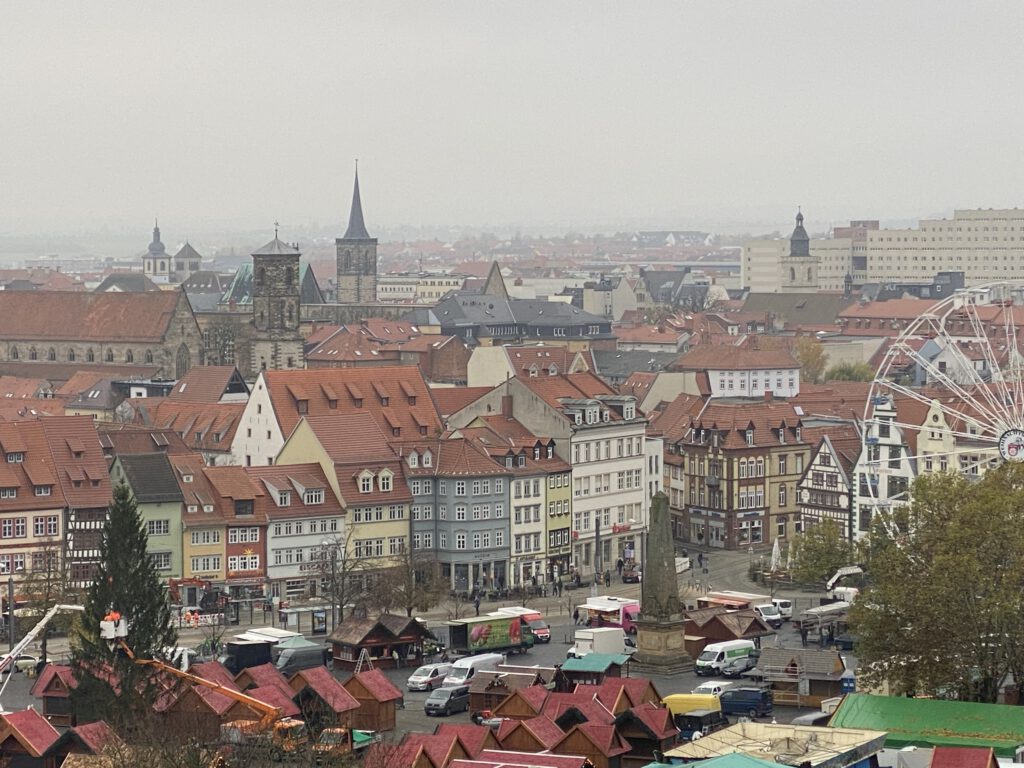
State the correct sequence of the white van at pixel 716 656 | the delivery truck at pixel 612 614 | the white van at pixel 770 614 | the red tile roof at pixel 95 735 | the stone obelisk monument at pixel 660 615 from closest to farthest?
the red tile roof at pixel 95 735 → the white van at pixel 716 656 → the stone obelisk monument at pixel 660 615 → the delivery truck at pixel 612 614 → the white van at pixel 770 614

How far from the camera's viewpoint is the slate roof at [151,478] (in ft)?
354

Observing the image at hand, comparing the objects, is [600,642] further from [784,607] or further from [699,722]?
[784,607]

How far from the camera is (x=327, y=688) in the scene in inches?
3036

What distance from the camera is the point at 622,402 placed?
12600cm

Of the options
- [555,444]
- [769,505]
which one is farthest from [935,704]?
[769,505]

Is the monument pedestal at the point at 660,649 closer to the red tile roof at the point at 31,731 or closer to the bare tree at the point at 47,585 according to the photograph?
the bare tree at the point at 47,585

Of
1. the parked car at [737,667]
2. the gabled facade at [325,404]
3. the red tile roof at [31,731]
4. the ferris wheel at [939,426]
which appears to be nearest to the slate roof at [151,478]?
A: the gabled facade at [325,404]

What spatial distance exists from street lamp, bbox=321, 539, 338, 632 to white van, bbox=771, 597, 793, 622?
1773 cm

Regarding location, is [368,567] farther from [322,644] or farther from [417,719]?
[417,719]

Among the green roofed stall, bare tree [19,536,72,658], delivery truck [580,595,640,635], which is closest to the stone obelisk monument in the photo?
delivery truck [580,595,640,635]

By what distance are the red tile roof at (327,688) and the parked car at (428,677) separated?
7562mm

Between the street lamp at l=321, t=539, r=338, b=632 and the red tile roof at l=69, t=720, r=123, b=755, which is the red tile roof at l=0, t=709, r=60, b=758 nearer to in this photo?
the red tile roof at l=69, t=720, r=123, b=755

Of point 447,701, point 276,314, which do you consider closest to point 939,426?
point 447,701

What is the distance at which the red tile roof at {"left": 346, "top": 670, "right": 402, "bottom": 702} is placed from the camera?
256 ft
